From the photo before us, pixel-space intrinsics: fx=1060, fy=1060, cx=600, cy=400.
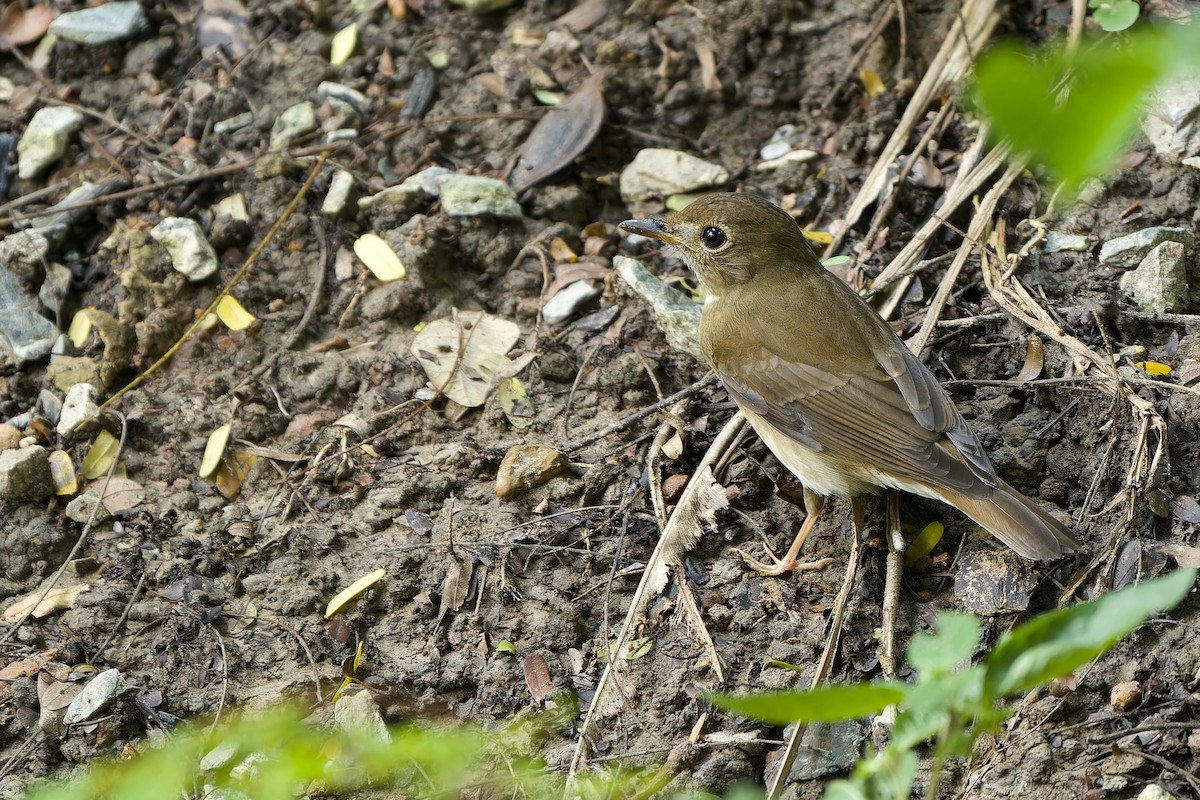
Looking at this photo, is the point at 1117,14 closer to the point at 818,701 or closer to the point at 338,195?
the point at 338,195

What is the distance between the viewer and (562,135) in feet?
18.4

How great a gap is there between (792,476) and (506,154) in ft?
7.93

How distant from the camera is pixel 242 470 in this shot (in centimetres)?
472

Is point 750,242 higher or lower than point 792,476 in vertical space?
higher

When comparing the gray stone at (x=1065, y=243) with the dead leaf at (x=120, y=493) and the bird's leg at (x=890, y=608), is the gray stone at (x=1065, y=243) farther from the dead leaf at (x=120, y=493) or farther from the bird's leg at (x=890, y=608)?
the dead leaf at (x=120, y=493)

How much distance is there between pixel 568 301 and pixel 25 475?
2518 millimetres

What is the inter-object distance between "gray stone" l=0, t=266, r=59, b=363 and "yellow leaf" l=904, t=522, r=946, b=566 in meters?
4.10

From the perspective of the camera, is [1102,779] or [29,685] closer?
[1102,779]

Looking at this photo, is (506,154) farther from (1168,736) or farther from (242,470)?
(1168,736)

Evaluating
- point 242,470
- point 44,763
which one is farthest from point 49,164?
point 44,763

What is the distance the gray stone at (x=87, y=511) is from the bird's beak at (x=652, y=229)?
8.45 feet

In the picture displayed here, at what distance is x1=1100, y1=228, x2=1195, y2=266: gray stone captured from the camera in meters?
4.50

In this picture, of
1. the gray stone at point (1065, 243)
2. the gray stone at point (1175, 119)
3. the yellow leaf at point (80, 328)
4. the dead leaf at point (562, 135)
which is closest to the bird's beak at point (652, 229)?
the dead leaf at point (562, 135)

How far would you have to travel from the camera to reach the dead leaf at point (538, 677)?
381cm
